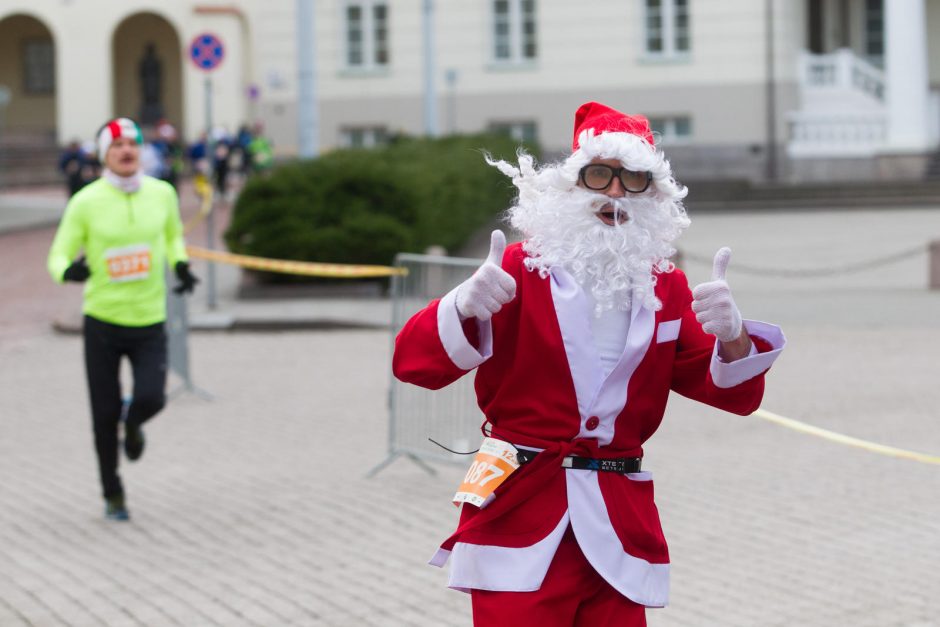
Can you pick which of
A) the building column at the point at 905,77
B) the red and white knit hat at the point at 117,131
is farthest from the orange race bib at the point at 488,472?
the building column at the point at 905,77

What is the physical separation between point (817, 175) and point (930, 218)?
7.75 m

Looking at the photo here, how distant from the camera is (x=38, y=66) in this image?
53.9m

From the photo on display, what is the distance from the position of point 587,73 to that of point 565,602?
3922cm

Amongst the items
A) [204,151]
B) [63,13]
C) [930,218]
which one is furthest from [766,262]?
[63,13]

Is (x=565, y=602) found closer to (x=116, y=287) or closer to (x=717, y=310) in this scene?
(x=717, y=310)

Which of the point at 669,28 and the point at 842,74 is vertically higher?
the point at 669,28

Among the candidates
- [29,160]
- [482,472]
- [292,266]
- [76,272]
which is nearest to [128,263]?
[76,272]

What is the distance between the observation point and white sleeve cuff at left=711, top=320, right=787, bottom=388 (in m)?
3.92

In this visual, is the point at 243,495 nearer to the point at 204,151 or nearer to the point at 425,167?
the point at 425,167

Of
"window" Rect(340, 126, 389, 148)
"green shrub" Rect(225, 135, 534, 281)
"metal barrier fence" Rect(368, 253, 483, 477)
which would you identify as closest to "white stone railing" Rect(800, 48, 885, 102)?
Result: "window" Rect(340, 126, 389, 148)

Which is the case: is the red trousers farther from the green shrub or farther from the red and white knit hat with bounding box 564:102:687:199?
the green shrub

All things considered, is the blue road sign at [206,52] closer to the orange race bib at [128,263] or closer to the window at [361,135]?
the orange race bib at [128,263]

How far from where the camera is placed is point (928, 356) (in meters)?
14.2

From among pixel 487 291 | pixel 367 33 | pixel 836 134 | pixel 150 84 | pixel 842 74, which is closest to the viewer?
pixel 487 291
